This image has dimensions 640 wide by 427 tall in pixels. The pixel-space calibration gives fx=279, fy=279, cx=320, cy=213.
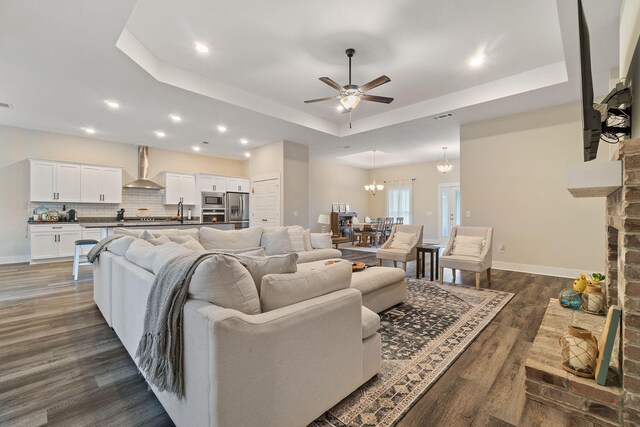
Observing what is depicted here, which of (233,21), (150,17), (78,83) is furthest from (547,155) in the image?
(78,83)

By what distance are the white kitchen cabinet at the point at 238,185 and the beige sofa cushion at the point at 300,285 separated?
24.5 feet

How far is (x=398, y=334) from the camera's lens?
8.48 ft

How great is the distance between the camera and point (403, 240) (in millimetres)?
5008

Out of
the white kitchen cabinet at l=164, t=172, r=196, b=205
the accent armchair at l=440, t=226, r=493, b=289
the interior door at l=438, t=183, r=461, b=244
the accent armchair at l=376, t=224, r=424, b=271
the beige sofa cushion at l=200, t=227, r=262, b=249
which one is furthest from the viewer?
the interior door at l=438, t=183, r=461, b=244

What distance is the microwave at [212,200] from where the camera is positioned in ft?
27.2

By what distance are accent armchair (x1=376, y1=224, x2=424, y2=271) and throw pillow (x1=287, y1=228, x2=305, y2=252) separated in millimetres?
1374

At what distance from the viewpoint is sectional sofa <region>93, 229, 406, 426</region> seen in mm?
1127

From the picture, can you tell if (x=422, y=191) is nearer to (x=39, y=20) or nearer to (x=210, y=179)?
(x=210, y=179)

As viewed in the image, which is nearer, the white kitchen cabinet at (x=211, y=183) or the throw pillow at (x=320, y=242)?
the throw pillow at (x=320, y=242)

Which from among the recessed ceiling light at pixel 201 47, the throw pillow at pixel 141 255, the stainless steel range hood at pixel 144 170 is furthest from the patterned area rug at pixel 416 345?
the stainless steel range hood at pixel 144 170

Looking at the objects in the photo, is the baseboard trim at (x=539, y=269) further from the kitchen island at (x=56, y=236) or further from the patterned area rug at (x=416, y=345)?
the kitchen island at (x=56, y=236)

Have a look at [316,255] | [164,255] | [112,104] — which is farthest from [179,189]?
[164,255]

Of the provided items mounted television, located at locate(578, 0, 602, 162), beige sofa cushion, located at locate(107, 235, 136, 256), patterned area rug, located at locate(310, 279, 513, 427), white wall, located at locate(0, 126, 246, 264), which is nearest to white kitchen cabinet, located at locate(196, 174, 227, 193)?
white wall, located at locate(0, 126, 246, 264)

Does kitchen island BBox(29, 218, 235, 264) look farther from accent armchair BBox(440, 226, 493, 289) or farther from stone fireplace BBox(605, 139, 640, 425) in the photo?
stone fireplace BBox(605, 139, 640, 425)
